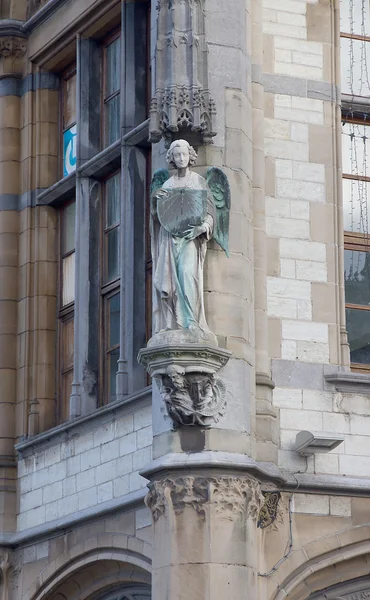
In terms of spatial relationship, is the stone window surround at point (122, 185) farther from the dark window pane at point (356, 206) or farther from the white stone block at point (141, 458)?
the dark window pane at point (356, 206)

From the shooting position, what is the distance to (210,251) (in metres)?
19.3

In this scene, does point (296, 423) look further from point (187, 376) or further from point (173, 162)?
point (173, 162)

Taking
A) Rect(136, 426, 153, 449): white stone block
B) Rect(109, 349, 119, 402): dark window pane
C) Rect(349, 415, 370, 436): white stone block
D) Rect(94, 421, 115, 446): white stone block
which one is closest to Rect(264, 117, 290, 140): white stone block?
Rect(349, 415, 370, 436): white stone block

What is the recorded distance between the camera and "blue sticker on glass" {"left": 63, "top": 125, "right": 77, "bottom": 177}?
24094 millimetres

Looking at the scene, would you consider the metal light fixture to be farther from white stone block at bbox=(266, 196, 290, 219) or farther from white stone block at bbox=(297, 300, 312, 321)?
white stone block at bbox=(266, 196, 290, 219)

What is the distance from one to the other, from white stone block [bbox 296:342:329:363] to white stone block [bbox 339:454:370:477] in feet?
3.33

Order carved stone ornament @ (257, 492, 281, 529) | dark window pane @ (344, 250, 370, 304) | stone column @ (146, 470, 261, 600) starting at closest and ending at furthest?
stone column @ (146, 470, 261, 600), carved stone ornament @ (257, 492, 281, 529), dark window pane @ (344, 250, 370, 304)

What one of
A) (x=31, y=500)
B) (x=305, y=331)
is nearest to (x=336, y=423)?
(x=305, y=331)

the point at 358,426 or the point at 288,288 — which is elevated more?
the point at 288,288

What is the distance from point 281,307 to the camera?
20281 mm

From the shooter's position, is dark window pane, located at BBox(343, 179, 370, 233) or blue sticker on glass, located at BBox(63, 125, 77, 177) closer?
dark window pane, located at BBox(343, 179, 370, 233)

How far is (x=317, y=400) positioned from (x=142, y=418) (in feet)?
6.24

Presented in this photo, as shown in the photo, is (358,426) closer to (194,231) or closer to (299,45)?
(194,231)

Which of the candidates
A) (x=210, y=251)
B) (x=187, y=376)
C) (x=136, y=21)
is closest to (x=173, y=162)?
(x=210, y=251)
